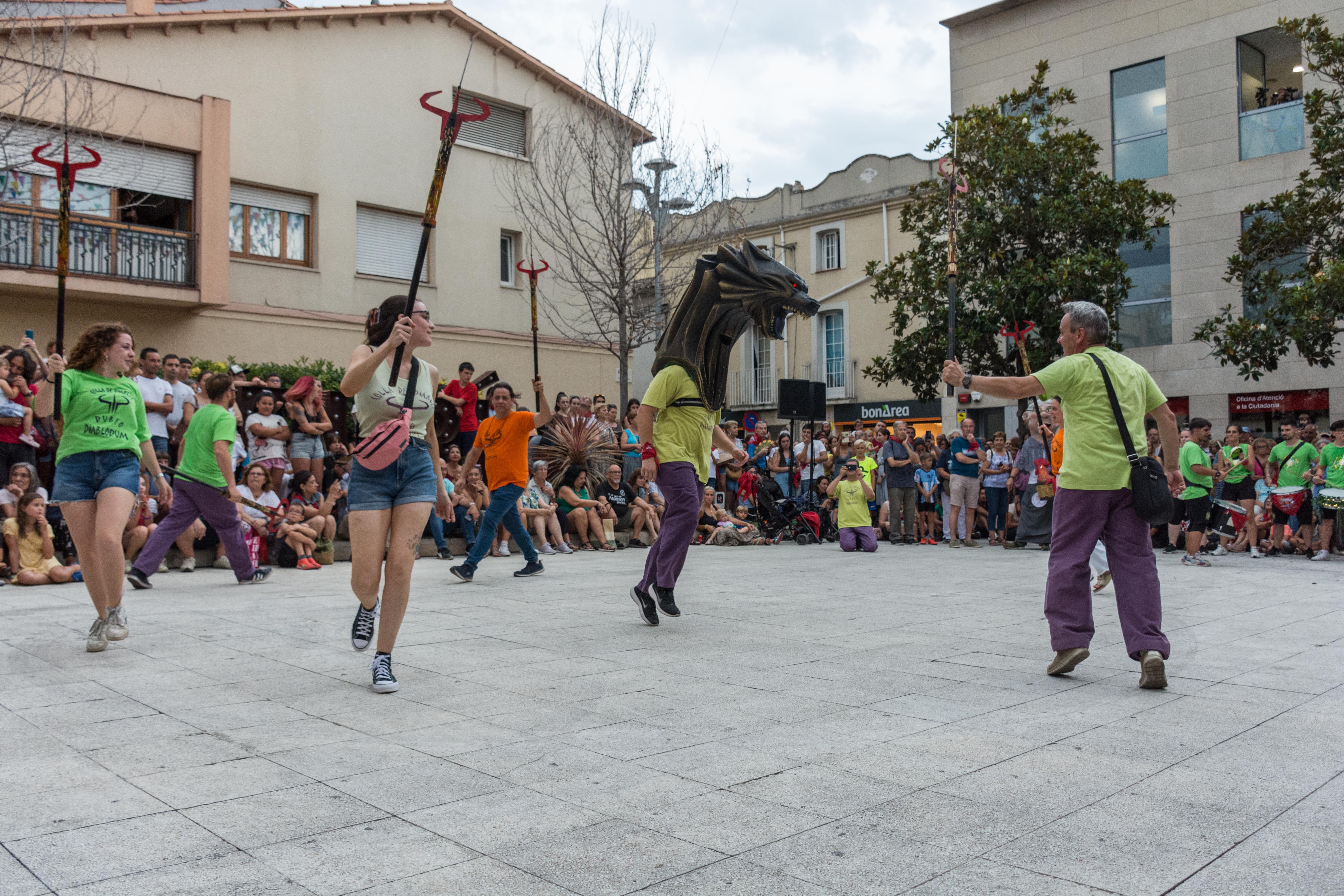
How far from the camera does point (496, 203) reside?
2223 cm

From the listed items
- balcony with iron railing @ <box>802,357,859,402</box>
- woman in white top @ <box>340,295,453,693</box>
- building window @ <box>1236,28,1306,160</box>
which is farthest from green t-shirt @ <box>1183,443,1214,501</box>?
balcony with iron railing @ <box>802,357,859,402</box>

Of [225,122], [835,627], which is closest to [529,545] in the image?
[835,627]

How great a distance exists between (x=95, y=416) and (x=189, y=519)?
2.65 m

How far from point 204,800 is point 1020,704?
3200 mm

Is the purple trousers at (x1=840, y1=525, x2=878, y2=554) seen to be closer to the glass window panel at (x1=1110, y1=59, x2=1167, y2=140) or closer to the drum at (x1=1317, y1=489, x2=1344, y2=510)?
the drum at (x1=1317, y1=489, x2=1344, y2=510)

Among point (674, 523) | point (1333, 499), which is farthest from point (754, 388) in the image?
point (674, 523)

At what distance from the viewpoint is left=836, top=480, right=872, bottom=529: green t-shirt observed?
13.8m

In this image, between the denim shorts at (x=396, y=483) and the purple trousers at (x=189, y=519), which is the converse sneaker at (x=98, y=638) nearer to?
the denim shorts at (x=396, y=483)

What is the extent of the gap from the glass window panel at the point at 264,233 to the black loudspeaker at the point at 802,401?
9.69 meters

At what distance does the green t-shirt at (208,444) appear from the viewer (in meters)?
8.18

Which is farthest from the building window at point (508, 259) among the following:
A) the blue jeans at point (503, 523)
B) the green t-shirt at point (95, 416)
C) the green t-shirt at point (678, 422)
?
the green t-shirt at point (95, 416)

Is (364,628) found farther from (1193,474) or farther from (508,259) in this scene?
(508,259)

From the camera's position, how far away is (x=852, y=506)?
45.6ft

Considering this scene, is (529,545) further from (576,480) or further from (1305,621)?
(1305,621)
